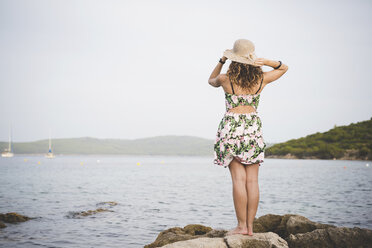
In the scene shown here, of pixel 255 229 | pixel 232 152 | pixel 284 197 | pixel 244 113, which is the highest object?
pixel 244 113

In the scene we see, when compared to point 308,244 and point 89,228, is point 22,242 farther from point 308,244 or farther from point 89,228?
point 308,244

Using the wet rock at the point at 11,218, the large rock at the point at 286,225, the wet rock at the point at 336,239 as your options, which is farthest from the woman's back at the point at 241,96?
the wet rock at the point at 11,218

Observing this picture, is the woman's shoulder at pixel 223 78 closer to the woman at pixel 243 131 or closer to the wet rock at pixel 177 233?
the woman at pixel 243 131

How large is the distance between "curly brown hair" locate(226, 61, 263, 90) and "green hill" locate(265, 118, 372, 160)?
93311mm

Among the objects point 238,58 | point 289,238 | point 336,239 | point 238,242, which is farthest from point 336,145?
point 238,58

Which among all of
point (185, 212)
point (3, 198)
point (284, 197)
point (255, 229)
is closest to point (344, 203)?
point (284, 197)

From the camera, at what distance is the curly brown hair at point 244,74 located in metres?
5.00

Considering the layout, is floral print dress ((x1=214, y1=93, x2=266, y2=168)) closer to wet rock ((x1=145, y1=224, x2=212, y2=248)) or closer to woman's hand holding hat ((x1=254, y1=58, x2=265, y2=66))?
woman's hand holding hat ((x1=254, y1=58, x2=265, y2=66))

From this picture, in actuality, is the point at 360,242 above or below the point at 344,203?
above

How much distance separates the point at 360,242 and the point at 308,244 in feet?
3.03

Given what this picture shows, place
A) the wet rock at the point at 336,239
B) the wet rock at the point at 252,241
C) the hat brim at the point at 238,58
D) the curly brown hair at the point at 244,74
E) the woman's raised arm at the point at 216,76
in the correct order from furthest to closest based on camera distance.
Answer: the wet rock at the point at 336,239 < the woman's raised arm at the point at 216,76 < the wet rock at the point at 252,241 < the curly brown hair at the point at 244,74 < the hat brim at the point at 238,58

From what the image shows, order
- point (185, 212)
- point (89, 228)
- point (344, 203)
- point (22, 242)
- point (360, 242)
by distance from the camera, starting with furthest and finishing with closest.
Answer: point (344, 203), point (185, 212), point (89, 228), point (22, 242), point (360, 242)

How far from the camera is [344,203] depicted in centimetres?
1905

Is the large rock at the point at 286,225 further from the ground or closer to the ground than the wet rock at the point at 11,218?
further from the ground
